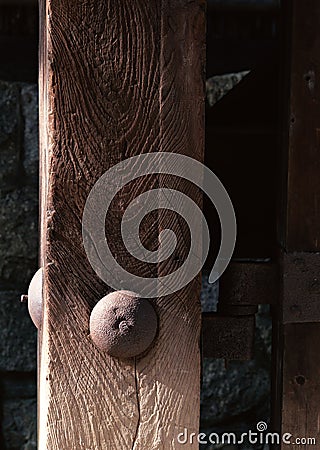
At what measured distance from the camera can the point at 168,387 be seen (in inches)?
33.3

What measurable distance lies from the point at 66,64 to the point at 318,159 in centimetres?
36

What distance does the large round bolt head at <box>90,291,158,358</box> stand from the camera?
32.1 inches

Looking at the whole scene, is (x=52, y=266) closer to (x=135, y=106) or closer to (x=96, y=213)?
(x=96, y=213)

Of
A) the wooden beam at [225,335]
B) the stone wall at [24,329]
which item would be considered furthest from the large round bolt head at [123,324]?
the stone wall at [24,329]

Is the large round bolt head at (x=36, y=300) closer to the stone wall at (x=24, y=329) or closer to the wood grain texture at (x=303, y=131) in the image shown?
the wood grain texture at (x=303, y=131)

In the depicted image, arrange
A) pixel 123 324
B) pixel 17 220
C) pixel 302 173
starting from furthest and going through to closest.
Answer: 1. pixel 17 220
2. pixel 302 173
3. pixel 123 324

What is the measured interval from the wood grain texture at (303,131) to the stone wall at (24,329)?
821 mm

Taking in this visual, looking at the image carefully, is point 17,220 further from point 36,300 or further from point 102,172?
point 102,172

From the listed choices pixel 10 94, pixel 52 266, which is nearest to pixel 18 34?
pixel 10 94

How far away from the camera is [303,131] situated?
0.97m

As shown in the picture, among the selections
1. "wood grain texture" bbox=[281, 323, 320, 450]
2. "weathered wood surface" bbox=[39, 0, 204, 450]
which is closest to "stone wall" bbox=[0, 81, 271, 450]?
"wood grain texture" bbox=[281, 323, 320, 450]

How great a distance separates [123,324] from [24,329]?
1035 mm

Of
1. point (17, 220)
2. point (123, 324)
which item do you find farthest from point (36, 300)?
point (17, 220)

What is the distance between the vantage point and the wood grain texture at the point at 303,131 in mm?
971
